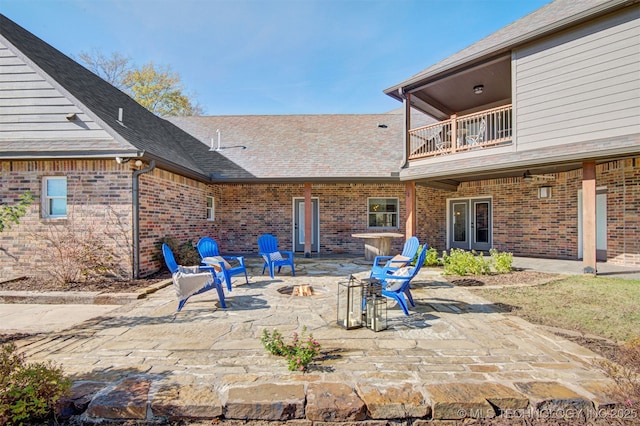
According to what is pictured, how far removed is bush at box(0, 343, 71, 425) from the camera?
2.16 m

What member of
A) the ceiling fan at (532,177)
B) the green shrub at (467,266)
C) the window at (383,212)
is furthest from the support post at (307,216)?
the ceiling fan at (532,177)

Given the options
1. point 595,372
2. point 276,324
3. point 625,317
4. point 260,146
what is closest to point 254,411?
point 276,324

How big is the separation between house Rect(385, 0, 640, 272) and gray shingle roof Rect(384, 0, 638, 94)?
30 millimetres

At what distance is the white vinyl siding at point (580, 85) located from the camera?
6.27m

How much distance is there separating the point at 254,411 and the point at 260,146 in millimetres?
10640

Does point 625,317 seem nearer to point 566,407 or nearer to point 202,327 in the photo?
point 566,407

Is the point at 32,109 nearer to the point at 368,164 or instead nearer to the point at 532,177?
the point at 368,164

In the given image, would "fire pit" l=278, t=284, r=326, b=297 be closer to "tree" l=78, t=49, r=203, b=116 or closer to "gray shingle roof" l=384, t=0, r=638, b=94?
"gray shingle roof" l=384, t=0, r=638, b=94

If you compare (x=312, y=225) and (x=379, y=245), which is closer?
(x=379, y=245)

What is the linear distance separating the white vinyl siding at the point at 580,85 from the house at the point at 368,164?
24 millimetres

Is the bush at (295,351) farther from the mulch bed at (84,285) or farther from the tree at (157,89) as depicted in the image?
the tree at (157,89)

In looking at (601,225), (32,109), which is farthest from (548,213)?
(32,109)

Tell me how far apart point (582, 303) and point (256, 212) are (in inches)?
370

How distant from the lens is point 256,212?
38.1ft
